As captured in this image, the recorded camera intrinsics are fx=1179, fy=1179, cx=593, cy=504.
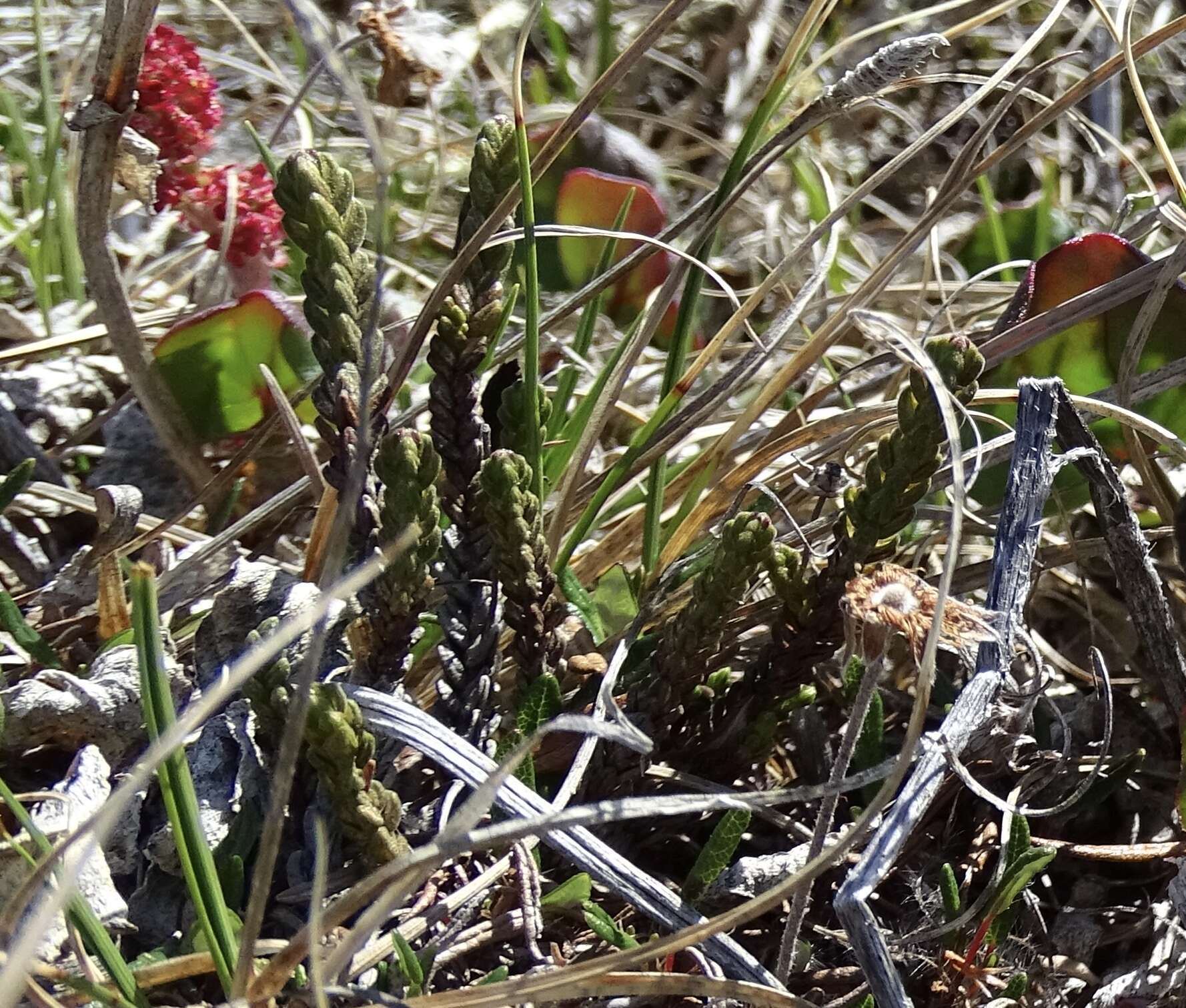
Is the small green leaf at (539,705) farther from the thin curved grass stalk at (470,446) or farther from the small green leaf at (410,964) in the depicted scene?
the small green leaf at (410,964)

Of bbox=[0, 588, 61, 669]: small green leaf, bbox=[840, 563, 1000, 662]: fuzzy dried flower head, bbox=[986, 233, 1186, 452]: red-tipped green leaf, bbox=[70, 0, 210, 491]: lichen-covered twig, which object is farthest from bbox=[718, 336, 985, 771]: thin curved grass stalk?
bbox=[70, 0, 210, 491]: lichen-covered twig

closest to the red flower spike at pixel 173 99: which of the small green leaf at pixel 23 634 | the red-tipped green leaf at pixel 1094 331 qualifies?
the small green leaf at pixel 23 634

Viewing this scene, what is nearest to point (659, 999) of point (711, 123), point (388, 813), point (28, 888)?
point (388, 813)

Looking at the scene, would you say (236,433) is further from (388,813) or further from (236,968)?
(236,968)

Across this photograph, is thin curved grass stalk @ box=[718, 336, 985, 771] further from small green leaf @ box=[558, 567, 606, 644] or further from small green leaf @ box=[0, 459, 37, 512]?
small green leaf @ box=[0, 459, 37, 512]

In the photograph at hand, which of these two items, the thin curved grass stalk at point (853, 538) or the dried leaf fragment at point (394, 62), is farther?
the dried leaf fragment at point (394, 62)

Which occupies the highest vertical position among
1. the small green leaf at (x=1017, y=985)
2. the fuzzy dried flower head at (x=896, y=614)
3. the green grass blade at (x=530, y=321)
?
the green grass blade at (x=530, y=321)
